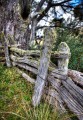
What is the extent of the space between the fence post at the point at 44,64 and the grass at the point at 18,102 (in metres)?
0.16

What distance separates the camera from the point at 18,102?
3.91m

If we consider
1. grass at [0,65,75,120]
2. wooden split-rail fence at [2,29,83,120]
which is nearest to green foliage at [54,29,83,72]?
grass at [0,65,75,120]

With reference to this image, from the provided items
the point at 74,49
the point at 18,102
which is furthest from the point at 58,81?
the point at 74,49

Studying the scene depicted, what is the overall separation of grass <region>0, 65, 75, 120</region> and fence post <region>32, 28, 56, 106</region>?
0.16 metres

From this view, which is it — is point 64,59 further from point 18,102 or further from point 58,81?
point 18,102

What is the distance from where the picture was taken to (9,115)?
3.60 m

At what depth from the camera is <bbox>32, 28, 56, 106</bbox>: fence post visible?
3932 millimetres

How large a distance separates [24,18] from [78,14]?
5180 mm

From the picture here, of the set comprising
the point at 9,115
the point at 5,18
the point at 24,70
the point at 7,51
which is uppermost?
the point at 5,18

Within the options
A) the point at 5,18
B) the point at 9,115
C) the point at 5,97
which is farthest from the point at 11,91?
the point at 5,18

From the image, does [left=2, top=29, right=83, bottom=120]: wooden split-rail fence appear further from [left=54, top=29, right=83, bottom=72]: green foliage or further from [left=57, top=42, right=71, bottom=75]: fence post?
[left=54, top=29, right=83, bottom=72]: green foliage

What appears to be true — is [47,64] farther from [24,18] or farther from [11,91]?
[24,18]

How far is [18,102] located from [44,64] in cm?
79

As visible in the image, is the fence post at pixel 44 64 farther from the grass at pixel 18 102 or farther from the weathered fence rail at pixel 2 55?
the weathered fence rail at pixel 2 55
